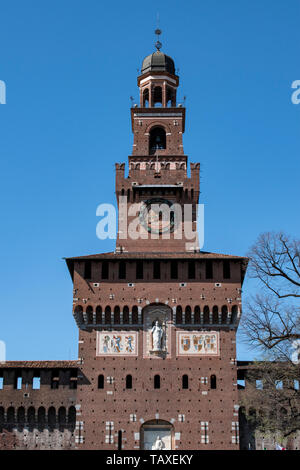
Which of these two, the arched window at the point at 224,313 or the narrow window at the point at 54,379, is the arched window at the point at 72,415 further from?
the arched window at the point at 224,313

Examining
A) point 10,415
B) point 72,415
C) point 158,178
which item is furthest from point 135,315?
point 158,178

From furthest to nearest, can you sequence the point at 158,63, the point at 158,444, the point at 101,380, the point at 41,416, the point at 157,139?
the point at 158,63
the point at 157,139
the point at 41,416
the point at 101,380
the point at 158,444

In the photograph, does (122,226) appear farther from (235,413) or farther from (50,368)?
(235,413)

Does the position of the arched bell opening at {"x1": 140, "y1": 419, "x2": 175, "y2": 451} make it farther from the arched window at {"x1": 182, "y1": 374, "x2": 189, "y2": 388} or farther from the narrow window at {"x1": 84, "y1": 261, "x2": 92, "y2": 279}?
the narrow window at {"x1": 84, "y1": 261, "x2": 92, "y2": 279}

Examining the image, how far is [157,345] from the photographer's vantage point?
41344 mm

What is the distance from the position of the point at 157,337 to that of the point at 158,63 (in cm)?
2089

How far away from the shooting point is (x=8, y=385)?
1654 inches

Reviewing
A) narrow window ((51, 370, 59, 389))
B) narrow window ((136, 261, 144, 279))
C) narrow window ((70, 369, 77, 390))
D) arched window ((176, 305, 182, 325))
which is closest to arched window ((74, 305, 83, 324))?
narrow window ((70, 369, 77, 390))

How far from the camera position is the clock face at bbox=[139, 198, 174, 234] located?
4606cm

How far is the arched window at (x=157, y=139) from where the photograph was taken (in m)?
50.2

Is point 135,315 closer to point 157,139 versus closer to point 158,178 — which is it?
point 158,178

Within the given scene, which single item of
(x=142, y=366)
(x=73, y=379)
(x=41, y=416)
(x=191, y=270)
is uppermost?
(x=191, y=270)

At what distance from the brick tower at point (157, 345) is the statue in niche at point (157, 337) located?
0.06 meters
